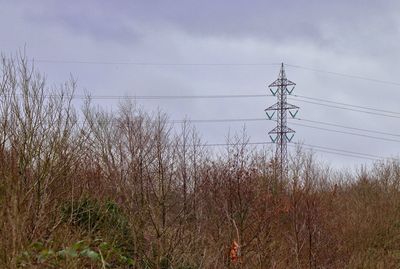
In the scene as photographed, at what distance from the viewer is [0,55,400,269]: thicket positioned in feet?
27.5

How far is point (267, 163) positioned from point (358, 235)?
15.5ft

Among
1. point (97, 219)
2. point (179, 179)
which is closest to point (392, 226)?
point (179, 179)

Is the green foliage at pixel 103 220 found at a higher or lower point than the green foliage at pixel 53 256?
higher

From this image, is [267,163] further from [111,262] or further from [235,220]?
[111,262]

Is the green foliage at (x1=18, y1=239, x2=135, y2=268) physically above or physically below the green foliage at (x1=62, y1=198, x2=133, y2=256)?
below

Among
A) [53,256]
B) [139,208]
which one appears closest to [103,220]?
[139,208]

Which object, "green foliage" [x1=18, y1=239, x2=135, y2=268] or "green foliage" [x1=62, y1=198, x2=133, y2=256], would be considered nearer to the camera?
"green foliage" [x1=18, y1=239, x2=135, y2=268]

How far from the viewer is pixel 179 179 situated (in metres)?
12.2

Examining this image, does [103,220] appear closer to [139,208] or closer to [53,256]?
[139,208]

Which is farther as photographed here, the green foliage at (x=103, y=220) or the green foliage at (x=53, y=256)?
the green foliage at (x=103, y=220)

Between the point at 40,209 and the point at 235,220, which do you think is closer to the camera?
the point at 40,209

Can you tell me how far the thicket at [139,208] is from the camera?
330 inches

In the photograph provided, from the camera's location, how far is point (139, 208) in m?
10.8

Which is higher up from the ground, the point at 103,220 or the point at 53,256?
the point at 103,220
